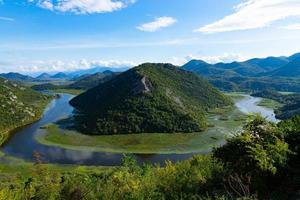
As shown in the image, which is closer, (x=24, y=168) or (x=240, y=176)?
(x=240, y=176)

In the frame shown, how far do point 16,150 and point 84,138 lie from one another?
2949 centimetres

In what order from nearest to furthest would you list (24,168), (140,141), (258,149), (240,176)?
(240,176), (258,149), (24,168), (140,141)

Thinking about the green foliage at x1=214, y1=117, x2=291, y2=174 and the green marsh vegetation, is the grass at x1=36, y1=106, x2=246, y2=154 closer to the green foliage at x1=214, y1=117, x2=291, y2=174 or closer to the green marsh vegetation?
the green marsh vegetation

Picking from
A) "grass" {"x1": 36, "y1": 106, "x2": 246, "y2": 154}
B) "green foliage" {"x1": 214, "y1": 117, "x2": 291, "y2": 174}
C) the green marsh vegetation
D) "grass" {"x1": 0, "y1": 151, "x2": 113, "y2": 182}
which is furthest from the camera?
"grass" {"x1": 36, "y1": 106, "x2": 246, "y2": 154}

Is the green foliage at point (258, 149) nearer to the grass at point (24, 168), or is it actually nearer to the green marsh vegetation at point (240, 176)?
the green marsh vegetation at point (240, 176)

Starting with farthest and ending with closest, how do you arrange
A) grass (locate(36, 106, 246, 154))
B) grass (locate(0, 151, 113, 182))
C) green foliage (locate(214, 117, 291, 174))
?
grass (locate(36, 106, 246, 154)), grass (locate(0, 151, 113, 182)), green foliage (locate(214, 117, 291, 174))

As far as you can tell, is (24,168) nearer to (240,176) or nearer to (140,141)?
(140,141)

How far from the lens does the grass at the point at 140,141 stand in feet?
448

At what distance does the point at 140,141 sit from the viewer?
150m

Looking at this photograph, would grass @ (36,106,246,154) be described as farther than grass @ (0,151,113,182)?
Yes

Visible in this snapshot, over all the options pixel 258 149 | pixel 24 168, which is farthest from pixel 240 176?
pixel 24 168

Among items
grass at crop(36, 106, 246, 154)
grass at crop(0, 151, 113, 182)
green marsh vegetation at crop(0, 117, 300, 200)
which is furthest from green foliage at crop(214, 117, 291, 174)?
grass at crop(36, 106, 246, 154)

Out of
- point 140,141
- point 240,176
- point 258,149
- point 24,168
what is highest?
point 258,149

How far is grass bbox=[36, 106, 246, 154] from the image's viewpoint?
13662 centimetres
